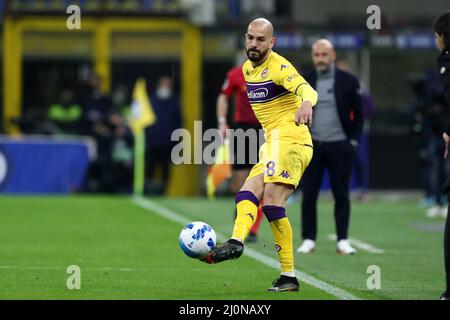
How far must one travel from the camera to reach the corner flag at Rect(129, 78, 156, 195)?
2459cm

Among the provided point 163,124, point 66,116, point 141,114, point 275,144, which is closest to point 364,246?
point 275,144

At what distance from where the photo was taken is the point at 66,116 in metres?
25.2

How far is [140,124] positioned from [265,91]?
14632mm

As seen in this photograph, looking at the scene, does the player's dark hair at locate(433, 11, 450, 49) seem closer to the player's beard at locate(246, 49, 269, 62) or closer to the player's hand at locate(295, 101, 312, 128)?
the player's hand at locate(295, 101, 312, 128)

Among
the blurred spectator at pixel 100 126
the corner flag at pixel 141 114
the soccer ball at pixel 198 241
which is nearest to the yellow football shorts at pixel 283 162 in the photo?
the soccer ball at pixel 198 241

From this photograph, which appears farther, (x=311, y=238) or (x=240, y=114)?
(x=240, y=114)

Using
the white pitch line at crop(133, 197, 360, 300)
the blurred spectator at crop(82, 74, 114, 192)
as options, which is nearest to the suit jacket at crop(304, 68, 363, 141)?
the white pitch line at crop(133, 197, 360, 300)

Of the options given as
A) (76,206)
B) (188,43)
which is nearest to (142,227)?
(76,206)

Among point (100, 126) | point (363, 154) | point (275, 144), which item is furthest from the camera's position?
point (363, 154)

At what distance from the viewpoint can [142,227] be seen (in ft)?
54.1

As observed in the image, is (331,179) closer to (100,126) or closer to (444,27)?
(444,27)
